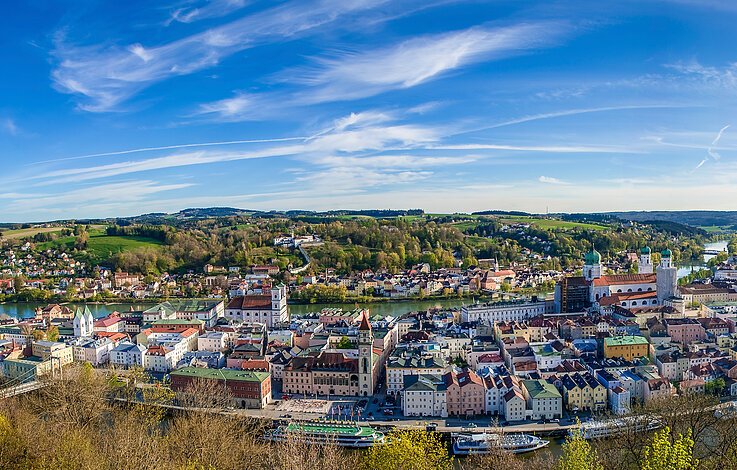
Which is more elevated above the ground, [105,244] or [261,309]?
[105,244]

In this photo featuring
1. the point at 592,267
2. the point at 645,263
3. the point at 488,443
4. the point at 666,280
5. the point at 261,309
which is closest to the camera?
the point at 488,443

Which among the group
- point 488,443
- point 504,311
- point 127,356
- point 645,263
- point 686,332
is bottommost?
point 488,443

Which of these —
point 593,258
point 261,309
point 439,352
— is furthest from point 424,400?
point 593,258

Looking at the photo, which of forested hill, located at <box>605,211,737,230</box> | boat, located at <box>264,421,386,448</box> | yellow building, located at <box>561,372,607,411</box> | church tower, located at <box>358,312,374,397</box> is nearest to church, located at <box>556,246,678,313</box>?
yellow building, located at <box>561,372,607,411</box>

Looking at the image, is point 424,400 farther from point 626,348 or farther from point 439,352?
point 626,348

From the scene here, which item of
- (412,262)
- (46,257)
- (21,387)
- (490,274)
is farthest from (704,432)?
(46,257)
